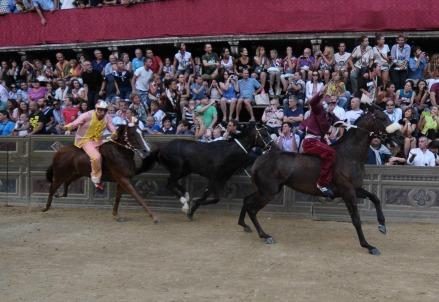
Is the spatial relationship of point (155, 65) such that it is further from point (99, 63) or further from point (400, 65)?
point (400, 65)

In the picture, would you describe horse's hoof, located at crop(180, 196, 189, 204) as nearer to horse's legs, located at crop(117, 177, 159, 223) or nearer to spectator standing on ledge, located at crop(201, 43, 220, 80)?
horse's legs, located at crop(117, 177, 159, 223)

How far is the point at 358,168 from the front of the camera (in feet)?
A: 36.4

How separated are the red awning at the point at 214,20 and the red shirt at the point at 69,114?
4.64 meters

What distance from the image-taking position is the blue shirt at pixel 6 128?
17.6m

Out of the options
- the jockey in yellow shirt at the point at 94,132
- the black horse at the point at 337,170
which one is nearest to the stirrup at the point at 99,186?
the jockey in yellow shirt at the point at 94,132

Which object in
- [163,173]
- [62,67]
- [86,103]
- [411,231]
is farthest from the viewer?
[62,67]

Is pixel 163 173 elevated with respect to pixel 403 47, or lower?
lower

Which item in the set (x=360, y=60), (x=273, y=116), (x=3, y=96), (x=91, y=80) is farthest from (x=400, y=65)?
(x=3, y=96)

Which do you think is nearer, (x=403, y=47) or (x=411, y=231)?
(x=411, y=231)

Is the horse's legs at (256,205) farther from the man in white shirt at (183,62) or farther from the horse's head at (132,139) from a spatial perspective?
the man in white shirt at (183,62)

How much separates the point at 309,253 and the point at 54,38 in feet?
49.8

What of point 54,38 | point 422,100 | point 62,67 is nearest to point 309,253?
point 422,100

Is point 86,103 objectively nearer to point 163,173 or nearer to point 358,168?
point 163,173

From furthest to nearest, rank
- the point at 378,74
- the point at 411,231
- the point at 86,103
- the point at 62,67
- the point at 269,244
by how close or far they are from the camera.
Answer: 1. the point at 62,67
2. the point at 86,103
3. the point at 378,74
4. the point at 411,231
5. the point at 269,244
